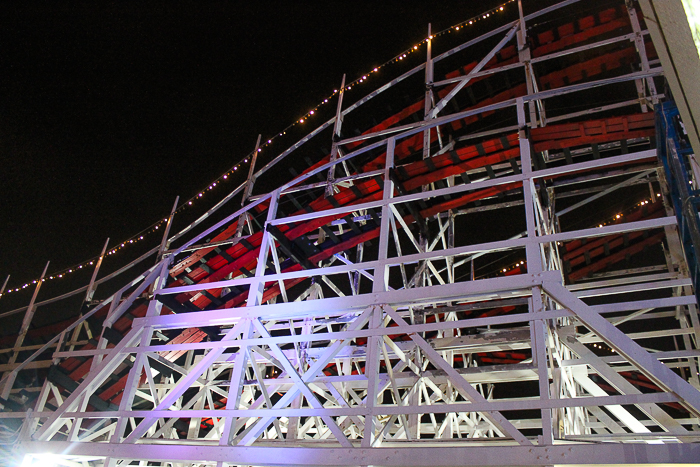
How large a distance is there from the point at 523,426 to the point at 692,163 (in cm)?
607

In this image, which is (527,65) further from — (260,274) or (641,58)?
(260,274)

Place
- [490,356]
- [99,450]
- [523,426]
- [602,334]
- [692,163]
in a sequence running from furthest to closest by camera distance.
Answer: [490,356] → [523,426] → [99,450] → [692,163] → [602,334]

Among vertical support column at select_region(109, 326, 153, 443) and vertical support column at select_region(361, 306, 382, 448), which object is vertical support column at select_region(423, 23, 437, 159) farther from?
vertical support column at select_region(109, 326, 153, 443)

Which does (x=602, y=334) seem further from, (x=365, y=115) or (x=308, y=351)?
(x=365, y=115)

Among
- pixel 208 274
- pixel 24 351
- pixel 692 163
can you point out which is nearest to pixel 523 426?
pixel 692 163

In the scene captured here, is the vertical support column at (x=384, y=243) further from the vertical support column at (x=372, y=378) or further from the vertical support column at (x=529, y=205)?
the vertical support column at (x=529, y=205)

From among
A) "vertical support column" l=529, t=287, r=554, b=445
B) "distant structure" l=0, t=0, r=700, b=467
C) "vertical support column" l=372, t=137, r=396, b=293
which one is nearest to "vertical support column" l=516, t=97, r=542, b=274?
"distant structure" l=0, t=0, r=700, b=467

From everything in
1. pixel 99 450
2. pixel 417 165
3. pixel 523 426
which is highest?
pixel 417 165

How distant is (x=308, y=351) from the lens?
9023mm

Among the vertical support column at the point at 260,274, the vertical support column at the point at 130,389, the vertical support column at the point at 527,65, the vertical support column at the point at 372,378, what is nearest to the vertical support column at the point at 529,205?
the vertical support column at the point at 372,378

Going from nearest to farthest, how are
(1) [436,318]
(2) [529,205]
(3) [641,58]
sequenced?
1. (2) [529,205]
2. (3) [641,58]
3. (1) [436,318]

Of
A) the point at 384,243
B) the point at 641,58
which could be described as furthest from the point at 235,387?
the point at 641,58

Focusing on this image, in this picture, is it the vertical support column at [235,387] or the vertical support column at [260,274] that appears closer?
the vertical support column at [235,387]

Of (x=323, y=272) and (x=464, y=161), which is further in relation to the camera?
(x=464, y=161)
